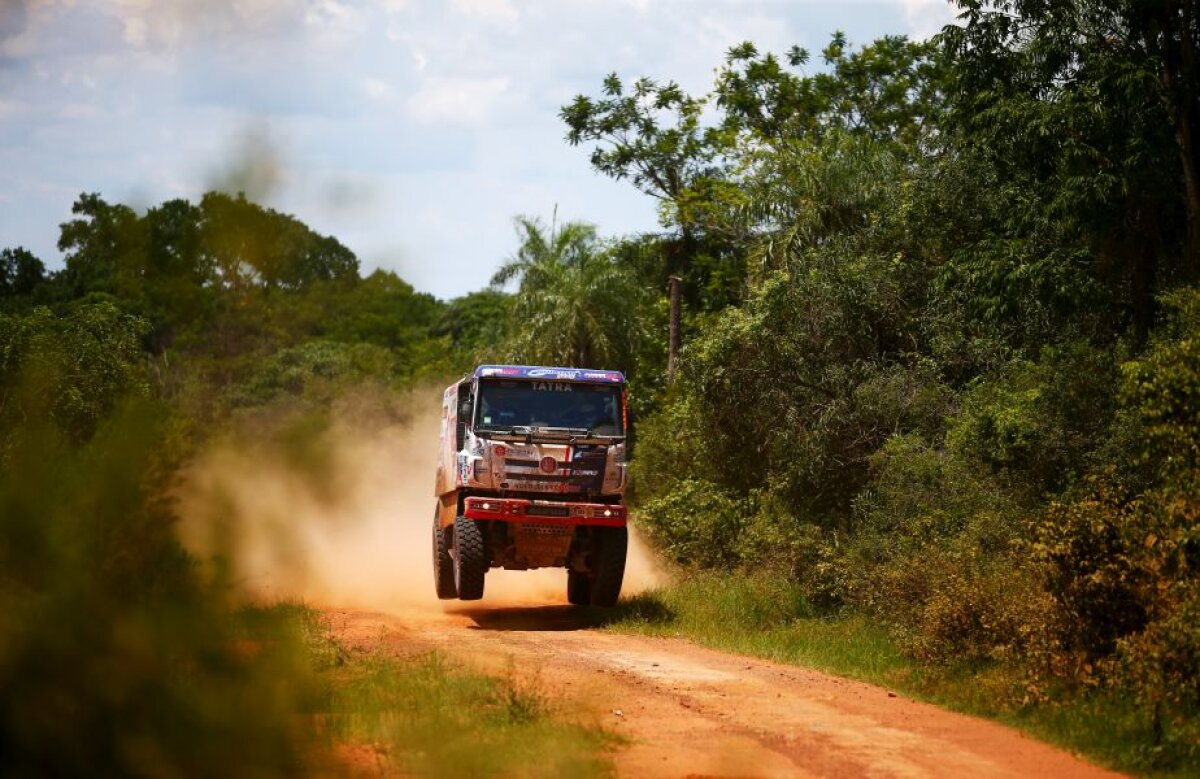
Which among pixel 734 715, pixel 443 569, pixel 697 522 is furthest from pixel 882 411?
pixel 734 715

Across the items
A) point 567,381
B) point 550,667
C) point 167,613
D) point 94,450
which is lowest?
point 550,667

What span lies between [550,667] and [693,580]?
9113 millimetres

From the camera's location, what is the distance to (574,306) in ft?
114

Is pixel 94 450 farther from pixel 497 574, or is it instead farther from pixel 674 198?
pixel 674 198

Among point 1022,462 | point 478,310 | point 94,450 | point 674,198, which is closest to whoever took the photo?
point 94,450

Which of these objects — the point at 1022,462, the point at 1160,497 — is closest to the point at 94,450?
the point at 1160,497

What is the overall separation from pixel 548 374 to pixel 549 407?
472 millimetres

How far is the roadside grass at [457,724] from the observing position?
9.28m

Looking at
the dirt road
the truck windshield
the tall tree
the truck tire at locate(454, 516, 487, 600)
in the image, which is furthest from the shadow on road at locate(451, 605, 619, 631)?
the tall tree

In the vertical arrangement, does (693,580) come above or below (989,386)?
below

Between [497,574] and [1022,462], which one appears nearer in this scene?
[1022,462]

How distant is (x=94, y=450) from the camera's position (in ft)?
31.3

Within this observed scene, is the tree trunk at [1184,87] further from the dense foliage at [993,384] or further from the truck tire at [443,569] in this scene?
the truck tire at [443,569]

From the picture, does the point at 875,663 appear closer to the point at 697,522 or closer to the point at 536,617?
the point at 536,617
